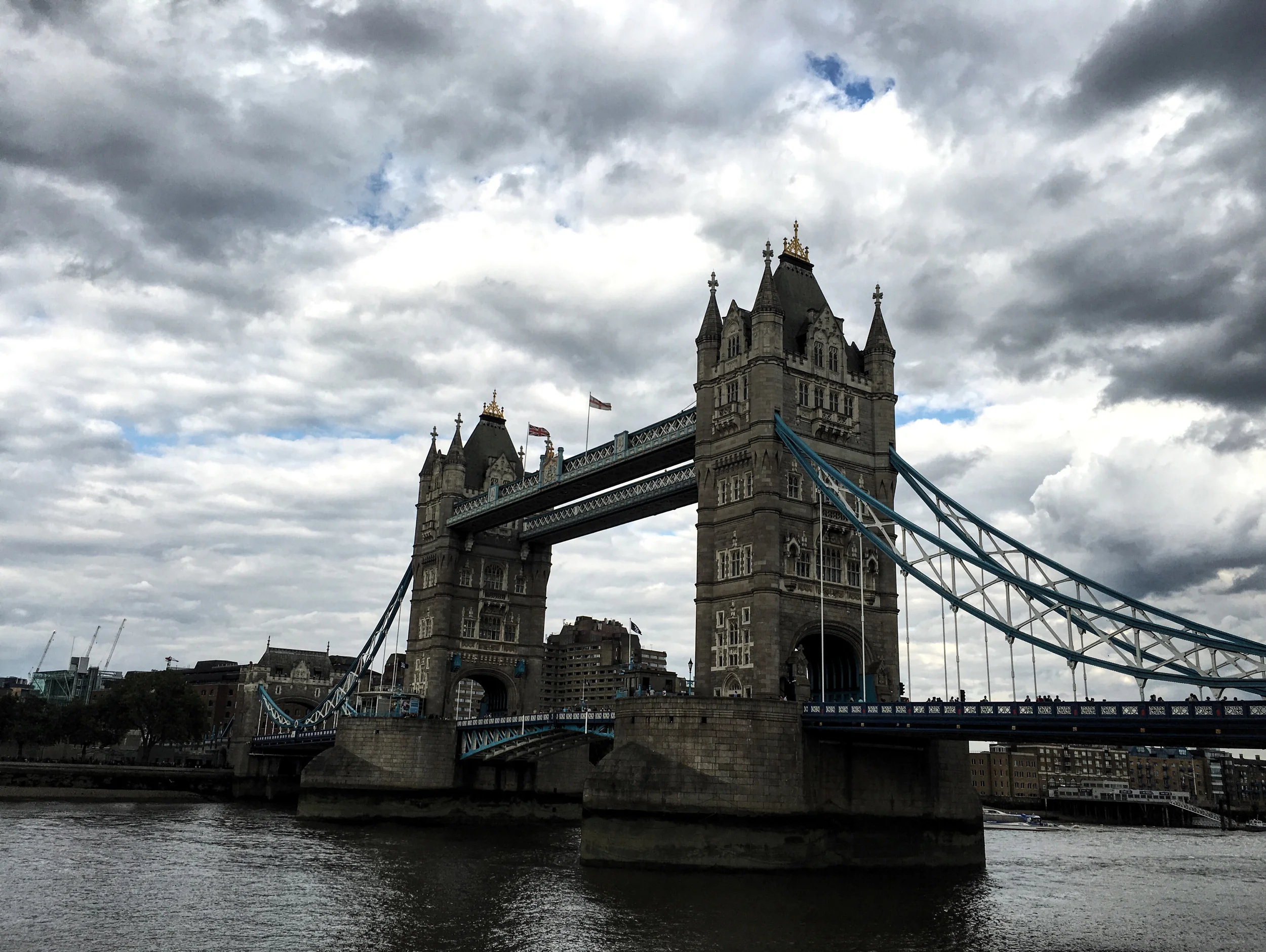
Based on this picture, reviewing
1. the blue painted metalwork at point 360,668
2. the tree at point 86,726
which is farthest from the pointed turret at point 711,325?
the tree at point 86,726

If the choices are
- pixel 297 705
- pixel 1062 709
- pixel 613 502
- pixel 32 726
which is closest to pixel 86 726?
pixel 32 726

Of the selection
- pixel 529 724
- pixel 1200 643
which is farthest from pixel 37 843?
pixel 1200 643

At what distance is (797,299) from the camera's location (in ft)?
200

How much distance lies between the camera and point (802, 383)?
57656mm

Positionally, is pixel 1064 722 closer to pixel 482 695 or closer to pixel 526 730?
pixel 526 730

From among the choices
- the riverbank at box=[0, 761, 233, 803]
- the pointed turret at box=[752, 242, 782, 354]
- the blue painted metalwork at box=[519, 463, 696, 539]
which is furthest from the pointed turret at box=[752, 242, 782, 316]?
the riverbank at box=[0, 761, 233, 803]

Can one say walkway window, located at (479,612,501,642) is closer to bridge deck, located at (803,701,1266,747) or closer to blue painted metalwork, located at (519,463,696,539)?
blue painted metalwork, located at (519,463,696,539)

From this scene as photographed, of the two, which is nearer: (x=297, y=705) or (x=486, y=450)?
(x=486, y=450)

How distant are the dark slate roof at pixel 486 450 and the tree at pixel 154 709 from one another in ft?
167

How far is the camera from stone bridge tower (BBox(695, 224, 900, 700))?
5362cm

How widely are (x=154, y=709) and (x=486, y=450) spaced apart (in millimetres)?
52714

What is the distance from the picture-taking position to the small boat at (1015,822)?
11488 centimetres

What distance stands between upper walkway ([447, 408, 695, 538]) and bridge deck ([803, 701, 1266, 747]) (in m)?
21.5

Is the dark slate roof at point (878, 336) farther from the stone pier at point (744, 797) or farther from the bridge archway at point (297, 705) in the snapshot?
the bridge archway at point (297, 705)
